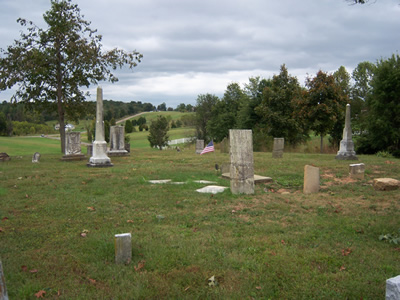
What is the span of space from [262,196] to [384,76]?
20.5 metres

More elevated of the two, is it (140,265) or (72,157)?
(72,157)

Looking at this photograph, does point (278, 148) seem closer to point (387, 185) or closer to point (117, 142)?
point (387, 185)

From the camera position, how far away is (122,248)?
432 centimetres

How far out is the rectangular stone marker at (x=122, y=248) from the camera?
4.30m

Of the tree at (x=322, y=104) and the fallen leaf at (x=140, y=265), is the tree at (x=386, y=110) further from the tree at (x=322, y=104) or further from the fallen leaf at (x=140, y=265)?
the fallen leaf at (x=140, y=265)

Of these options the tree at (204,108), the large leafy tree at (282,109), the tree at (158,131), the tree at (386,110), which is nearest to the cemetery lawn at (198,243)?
the tree at (386,110)

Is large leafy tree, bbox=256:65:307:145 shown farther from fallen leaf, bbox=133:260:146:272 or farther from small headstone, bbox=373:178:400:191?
fallen leaf, bbox=133:260:146:272

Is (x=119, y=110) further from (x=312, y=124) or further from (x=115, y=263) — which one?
(x=115, y=263)

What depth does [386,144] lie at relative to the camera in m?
24.2

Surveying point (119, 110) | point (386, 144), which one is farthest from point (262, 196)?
point (119, 110)

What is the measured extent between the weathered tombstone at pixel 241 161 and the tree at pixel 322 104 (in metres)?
17.9

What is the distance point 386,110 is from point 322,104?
4.36 meters

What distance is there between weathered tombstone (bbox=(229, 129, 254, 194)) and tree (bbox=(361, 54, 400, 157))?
1873cm

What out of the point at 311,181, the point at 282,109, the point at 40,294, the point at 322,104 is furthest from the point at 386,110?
the point at 40,294
